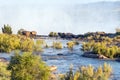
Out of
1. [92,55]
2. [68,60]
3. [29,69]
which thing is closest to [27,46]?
[68,60]

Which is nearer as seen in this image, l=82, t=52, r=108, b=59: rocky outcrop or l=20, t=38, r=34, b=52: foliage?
l=82, t=52, r=108, b=59: rocky outcrop

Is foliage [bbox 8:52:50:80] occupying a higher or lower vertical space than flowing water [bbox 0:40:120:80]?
higher

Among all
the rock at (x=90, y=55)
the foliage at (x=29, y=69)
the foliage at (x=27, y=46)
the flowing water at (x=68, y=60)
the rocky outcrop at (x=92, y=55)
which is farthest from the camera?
the foliage at (x=27, y=46)

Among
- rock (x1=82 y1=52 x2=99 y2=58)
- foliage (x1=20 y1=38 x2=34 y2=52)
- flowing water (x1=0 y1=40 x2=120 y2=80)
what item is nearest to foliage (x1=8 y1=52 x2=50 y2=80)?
flowing water (x1=0 y1=40 x2=120 y2=80)

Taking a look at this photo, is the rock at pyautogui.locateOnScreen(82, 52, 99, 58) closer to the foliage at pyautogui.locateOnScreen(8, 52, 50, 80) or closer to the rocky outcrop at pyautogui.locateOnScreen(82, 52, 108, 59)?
the rocky outcrop at pyautogui.locateOnScreen(82, 52, 108, 59)

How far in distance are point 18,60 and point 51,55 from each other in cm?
4131

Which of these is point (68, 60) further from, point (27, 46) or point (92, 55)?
point (27, 46)

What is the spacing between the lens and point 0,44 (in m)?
92.9

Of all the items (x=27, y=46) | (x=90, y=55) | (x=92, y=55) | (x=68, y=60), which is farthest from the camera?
(x=27, y=46)

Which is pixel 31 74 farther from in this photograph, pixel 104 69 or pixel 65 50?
pixel 65 50

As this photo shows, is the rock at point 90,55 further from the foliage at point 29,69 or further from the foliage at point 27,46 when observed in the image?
the foliage at point 29,69

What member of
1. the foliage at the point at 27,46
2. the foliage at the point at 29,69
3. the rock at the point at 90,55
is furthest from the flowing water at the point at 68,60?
the foliage at the point at 29,69

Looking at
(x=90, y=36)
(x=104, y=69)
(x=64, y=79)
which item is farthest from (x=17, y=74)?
(x=90, y=36)

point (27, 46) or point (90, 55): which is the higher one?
point (27, 46)
